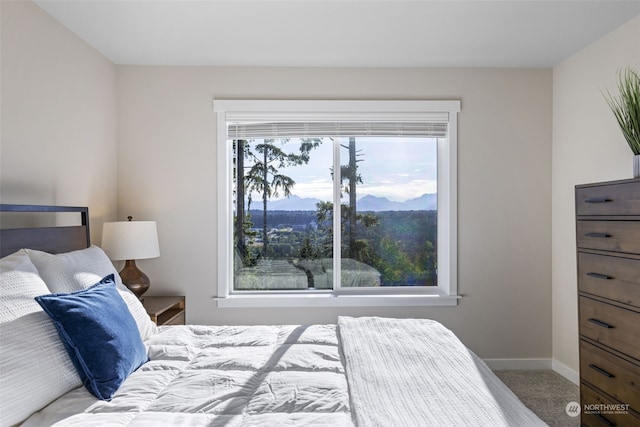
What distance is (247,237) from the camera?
3.71 m

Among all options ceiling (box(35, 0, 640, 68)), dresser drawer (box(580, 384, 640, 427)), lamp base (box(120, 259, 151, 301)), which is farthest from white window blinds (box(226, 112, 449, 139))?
dresser drawer (box(580, 384, 640, 427))

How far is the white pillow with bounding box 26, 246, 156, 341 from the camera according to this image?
1.82 metres

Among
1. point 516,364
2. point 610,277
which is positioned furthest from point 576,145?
point 516,364

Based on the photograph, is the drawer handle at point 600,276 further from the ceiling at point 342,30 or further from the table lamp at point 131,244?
the table lamp at point 131,244

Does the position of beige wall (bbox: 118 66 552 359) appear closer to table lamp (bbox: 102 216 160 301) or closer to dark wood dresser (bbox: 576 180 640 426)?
table lamp (bbox: 102 216 160 301)

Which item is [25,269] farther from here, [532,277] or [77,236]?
[532,277]

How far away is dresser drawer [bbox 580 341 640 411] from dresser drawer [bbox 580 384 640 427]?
48 mm

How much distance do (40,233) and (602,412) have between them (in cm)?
321

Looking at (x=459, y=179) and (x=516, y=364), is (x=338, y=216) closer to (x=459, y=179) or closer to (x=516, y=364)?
(x=459, y=179)

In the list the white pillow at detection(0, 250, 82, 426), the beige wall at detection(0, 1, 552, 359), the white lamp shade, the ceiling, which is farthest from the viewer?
the beige wall at detection(0, 1, 552, 359)

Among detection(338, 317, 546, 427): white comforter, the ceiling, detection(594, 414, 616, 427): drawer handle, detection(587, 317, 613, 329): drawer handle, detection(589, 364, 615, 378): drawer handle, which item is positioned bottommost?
detection(594, 414, 616, 427): drawer handle

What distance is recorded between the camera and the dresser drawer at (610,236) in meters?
2.09

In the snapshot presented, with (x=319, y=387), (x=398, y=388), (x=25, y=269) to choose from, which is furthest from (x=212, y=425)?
(x=25, y=269)

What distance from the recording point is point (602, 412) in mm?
2293
